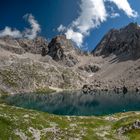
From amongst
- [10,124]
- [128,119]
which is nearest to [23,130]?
[10,124]

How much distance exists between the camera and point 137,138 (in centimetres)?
5344

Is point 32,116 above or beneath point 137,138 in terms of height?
above

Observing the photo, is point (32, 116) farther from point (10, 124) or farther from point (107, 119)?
point (107, 119)

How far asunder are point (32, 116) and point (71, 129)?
319 inches

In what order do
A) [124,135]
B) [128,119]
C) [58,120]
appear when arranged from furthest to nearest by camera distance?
[128,119], [58,120], [124,135]

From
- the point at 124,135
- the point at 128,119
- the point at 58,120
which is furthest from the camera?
the point at 128,119

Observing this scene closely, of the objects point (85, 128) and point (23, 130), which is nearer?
point (23, 130)

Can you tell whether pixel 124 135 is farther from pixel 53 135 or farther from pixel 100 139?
pixel 53 135

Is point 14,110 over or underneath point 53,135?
over

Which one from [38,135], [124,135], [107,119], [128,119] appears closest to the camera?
[38,135]

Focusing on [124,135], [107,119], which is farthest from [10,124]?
[107,119]

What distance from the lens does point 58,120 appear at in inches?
2382

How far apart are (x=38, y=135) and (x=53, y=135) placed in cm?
267

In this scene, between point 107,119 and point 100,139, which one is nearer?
point 100,139
